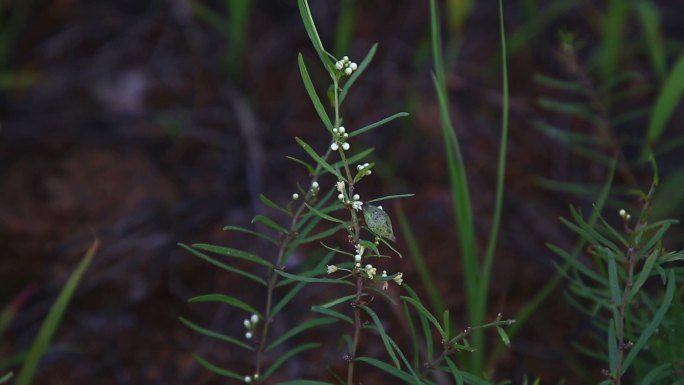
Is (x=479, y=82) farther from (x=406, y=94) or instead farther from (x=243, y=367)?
(x=243, y=367)

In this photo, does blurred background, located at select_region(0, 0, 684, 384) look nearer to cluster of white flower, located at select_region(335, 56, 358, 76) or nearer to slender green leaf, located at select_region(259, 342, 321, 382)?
slender green leaf, located at select_region(259, 342, 321, 382)

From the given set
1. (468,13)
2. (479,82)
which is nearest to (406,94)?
(479,82)

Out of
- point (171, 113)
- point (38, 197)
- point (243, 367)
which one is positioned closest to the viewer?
point (243, 367)

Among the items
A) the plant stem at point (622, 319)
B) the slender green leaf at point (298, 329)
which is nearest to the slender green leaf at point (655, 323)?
the plant stem at point (622, 319)

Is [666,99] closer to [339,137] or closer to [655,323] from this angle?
[655,323]

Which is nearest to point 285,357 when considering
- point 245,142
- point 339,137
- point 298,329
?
point 298,329

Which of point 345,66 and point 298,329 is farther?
point 298,329

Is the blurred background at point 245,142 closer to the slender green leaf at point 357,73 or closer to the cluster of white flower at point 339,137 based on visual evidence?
the slender green leaf at point 357,73

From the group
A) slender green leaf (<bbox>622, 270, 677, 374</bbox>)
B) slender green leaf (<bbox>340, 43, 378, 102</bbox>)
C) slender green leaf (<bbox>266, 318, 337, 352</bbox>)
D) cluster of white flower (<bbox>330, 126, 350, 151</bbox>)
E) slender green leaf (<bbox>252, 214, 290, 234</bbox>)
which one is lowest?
slender green leaf (<bbox>622, 270, 677, 374</bbox>)

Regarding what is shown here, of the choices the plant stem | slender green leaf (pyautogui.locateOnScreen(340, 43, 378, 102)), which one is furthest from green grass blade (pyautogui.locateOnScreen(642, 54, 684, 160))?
slender green leaf (pyautogui.locateOnScreen(340, 43, 378, 102))
